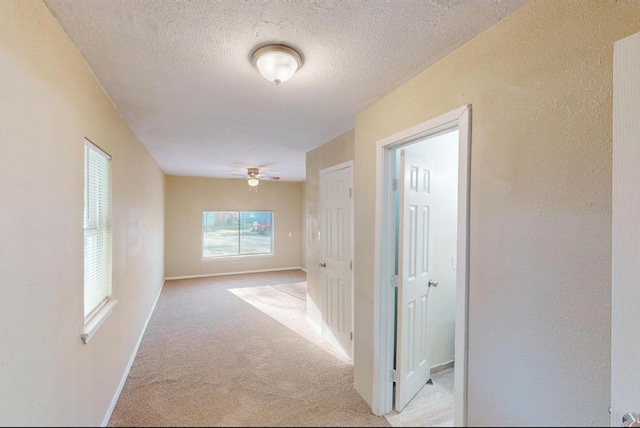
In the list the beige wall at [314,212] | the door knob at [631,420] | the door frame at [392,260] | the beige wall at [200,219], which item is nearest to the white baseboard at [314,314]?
the beige wall at [314,212]

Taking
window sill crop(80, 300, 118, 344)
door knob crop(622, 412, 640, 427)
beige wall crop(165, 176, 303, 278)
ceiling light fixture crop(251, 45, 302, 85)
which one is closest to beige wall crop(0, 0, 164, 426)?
window sill crop(80, 300, 118, 344)

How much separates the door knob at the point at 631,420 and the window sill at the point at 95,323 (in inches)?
66.1

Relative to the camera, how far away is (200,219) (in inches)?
183

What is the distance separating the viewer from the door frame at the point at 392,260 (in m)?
0.72

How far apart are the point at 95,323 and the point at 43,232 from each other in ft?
2.07

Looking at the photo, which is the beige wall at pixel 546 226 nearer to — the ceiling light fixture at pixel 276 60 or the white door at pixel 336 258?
the ceiling light fixture at pixel 276 60

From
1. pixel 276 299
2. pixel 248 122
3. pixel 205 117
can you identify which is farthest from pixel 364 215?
pixel 276 299

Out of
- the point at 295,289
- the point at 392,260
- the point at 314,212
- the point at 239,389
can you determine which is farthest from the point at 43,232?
the point at 295,289

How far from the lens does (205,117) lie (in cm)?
217

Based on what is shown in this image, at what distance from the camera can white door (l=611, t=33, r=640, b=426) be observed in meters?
0.52

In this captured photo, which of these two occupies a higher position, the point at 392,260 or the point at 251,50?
the point at 251,50

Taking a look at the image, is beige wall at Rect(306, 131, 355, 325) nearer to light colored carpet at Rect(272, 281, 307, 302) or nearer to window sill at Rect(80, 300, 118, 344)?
light colored carpet at Rect(272, 281, 307, 302)

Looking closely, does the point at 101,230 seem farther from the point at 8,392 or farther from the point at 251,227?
the point at 251,227

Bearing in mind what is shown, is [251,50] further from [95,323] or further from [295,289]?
[295,289]
